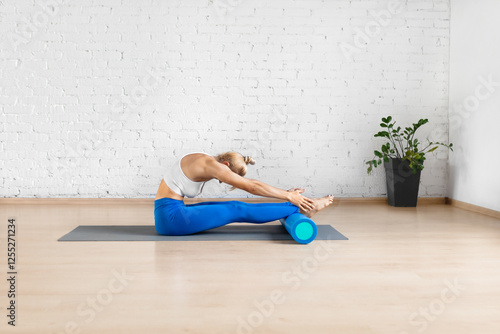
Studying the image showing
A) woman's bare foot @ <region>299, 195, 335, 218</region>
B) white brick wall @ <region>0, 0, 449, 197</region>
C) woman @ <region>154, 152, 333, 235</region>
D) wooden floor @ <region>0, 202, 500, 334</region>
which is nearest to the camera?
wooden floor @ <region>0, 202, 500, 334</region>

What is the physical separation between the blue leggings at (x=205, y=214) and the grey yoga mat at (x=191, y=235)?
89 mm

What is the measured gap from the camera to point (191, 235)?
12.0ft

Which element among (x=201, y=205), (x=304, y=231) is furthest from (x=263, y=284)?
(x=201, y=205)

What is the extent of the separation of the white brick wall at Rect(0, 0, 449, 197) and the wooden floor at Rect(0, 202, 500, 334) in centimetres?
188

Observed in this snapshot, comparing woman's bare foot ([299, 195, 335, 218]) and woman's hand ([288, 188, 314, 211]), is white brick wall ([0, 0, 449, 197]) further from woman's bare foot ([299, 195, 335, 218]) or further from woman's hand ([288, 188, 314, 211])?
woman's hand ([288, 188, 314, 211])

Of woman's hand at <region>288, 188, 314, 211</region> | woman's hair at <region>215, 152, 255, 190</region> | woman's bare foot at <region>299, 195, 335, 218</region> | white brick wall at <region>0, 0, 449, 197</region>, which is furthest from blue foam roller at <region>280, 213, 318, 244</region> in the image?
white brick wall at <region>0, 0, 449, 197</region>

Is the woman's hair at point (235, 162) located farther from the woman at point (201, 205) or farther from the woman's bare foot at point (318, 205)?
the woman's bare foot at point (318, 205)

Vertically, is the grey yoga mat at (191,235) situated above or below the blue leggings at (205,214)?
below

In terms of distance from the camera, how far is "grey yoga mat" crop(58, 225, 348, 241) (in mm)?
3533

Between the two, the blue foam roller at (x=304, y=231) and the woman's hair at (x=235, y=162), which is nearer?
the blue foam roller at (x=304, y=231)

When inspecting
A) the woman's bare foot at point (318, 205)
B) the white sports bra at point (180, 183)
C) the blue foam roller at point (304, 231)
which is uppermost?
the white sports bra at point (180, 183)

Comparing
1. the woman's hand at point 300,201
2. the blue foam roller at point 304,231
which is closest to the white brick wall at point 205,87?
the woman's hand at point 300,201

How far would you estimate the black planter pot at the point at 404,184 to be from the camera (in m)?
5.45

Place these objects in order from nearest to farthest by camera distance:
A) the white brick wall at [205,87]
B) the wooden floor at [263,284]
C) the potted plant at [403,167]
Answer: the wooden floor at [263,284] < the potted plant at [403,167] < the white brick wall at [205,87]
